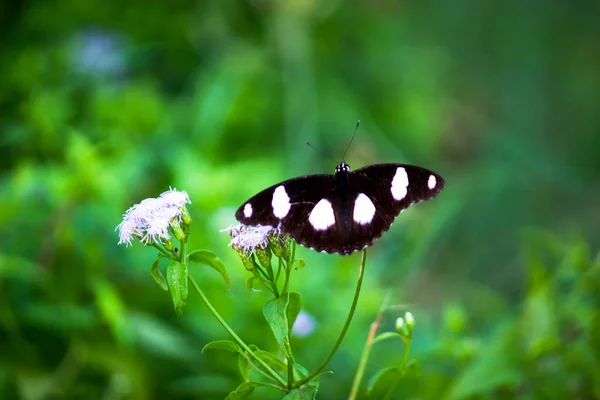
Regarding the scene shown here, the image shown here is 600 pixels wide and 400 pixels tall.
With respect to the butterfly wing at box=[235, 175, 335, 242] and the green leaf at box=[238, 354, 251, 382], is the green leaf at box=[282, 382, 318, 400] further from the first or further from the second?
the butterfly wing at box=[235, 175, 335, 242]

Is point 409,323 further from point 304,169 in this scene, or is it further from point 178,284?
point 304,169

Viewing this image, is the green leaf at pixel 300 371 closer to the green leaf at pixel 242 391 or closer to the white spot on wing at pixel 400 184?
the green leaf at pixel 242 391

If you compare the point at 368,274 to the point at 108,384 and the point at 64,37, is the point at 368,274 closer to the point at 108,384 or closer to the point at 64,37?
the point at 108,384

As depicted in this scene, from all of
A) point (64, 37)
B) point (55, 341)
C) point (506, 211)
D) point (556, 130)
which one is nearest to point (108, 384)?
point (55, 341)

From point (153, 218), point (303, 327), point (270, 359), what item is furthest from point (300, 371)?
point (303, 327)

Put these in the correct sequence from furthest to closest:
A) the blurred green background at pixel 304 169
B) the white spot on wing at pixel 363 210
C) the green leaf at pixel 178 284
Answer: the blurred green background at pixel 304 169 < the white spot on wing at pixel 363 210 < the green leaf at pixel 178 284

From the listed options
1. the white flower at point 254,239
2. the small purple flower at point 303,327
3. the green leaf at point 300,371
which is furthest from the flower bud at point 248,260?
the small purple flower at point 303,327
